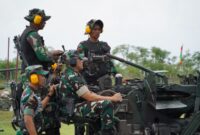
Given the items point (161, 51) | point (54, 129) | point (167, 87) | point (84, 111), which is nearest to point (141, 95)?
point (167, 87)

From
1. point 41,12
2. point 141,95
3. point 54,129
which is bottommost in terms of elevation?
point 54,129

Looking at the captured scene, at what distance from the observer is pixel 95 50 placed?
874cm

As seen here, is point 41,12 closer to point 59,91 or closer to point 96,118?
point 59,91

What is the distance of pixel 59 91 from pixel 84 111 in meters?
0.60

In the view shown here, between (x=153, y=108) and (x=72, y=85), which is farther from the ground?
(x=72, y=85)

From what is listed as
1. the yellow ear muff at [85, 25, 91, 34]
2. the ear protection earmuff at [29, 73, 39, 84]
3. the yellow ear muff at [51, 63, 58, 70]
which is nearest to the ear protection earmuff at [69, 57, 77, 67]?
the ear protection earmuff at [29, 73, 39, 84]

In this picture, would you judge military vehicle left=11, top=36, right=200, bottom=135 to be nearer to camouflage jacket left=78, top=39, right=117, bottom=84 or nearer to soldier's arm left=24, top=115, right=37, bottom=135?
soldier's arm left=24, top=115, right=37, bottom=135

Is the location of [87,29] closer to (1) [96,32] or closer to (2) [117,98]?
(1) [96,32]

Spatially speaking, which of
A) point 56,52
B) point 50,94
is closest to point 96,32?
point 56,52

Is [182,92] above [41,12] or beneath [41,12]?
beneath

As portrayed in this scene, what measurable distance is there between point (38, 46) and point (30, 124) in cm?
178

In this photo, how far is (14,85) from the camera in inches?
331

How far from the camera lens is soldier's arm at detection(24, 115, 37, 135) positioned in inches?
263

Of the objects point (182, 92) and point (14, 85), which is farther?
point (14, 85)
